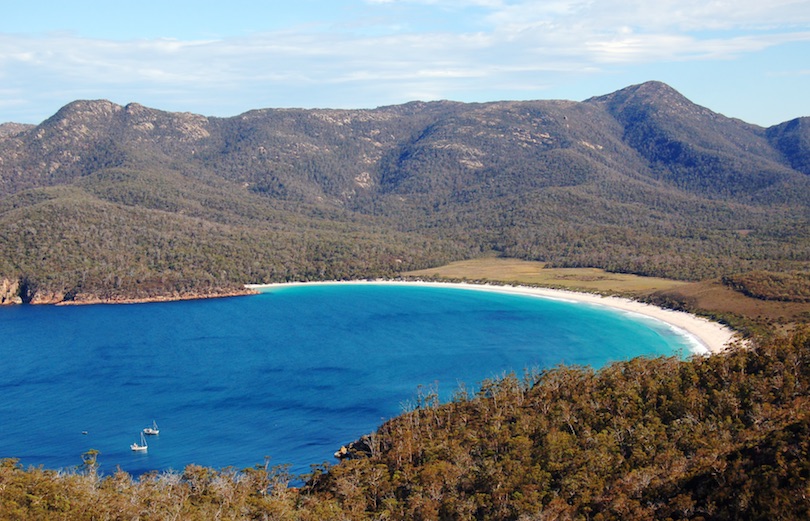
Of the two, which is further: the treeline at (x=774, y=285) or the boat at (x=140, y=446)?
the treeline at (x=774, y=285)

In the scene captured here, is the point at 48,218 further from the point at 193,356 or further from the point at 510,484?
the point at 510,484

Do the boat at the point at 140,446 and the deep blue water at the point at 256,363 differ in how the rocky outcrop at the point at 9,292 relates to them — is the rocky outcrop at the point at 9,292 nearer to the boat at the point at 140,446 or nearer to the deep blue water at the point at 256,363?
the deep blue water at the point at 256,363

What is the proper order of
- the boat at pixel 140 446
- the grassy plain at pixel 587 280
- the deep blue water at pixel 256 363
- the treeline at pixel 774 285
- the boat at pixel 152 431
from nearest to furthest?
the boat at pixel 140 446 < the deep blue water at pixel 256 363 < the boat at pixel 152 431 < the treeline at pixel 774 285 < the grassy plain at pixel 587 280

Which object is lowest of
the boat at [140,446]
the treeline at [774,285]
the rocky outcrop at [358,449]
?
the boat at [140,446]

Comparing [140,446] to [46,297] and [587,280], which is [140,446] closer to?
[46,297]

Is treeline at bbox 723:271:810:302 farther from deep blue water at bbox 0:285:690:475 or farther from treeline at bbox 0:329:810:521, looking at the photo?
treeline at bbox 0:329:810:521

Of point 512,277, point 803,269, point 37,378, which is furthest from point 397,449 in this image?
point 512,277

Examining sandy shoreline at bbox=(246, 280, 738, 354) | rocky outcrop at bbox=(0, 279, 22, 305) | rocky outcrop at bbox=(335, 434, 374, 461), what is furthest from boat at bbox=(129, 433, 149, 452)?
rocky outcrop at bbox=(0, 279, 22, 305)

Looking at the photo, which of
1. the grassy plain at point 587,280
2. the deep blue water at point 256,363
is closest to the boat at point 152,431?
the deep blue water at point 256,363
